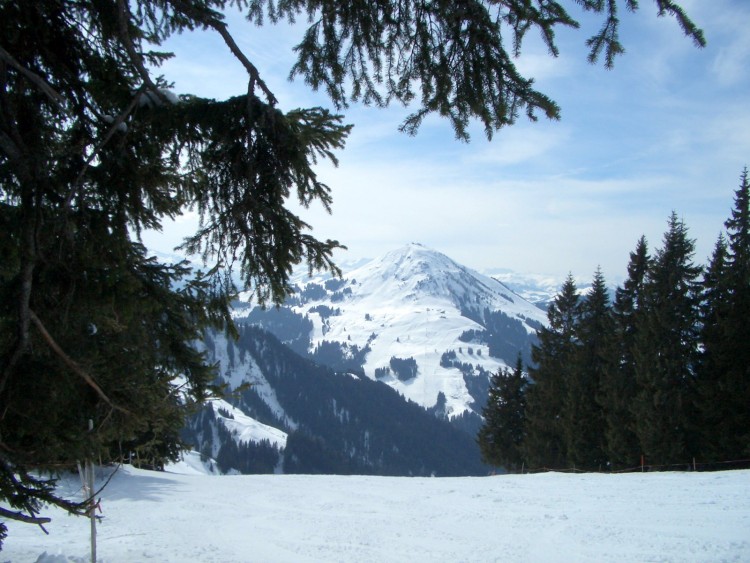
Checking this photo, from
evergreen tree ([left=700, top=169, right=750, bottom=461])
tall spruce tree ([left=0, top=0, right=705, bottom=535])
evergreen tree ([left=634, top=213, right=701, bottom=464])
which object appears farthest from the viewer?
evergreen tree ([left=634, top=213, right=701, bottom=464])

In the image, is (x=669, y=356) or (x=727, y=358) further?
(x=669, y=356)

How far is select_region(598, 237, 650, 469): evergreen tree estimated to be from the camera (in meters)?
25.1

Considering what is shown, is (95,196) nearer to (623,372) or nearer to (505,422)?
(623,372)

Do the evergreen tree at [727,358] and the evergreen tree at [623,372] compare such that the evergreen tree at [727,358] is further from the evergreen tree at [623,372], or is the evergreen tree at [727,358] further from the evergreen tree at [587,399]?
the evergreen tree at [587,399]

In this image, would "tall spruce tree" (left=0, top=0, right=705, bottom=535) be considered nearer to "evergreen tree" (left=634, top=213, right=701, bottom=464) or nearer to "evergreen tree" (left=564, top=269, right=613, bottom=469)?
Result: "evergreen tree" (left=634, top=213, right=701, bottom=464)

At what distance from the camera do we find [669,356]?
23.8 meters

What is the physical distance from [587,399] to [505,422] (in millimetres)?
7511

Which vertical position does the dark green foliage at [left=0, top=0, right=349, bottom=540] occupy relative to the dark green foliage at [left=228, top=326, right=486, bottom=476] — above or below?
above

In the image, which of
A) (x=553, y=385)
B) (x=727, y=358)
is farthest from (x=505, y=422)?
(x=727, y=358)

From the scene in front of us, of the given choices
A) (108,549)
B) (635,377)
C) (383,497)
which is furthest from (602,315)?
(108,549)

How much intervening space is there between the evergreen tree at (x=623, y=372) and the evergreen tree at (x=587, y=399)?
0.43 metres

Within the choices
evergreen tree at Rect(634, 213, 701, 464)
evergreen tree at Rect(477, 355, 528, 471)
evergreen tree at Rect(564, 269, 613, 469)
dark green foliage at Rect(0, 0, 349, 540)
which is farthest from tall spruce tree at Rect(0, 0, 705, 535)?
evergreen tree at Rect(477, 355, 528, 471)

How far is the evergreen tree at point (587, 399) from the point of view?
1093 inches

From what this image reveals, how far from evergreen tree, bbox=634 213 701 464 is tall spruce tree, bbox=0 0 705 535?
2379cm
